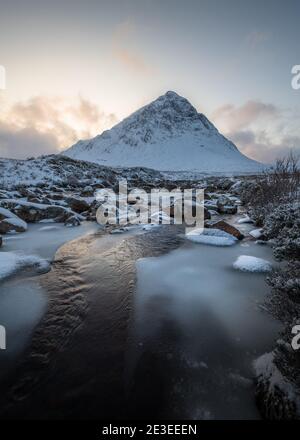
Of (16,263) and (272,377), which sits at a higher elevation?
(16,263)

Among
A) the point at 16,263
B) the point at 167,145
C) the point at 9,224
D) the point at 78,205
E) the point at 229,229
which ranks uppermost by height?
the point at 167,145

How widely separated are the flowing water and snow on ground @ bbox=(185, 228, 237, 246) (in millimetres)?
1792

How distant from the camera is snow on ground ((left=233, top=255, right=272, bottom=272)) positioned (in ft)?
15.3

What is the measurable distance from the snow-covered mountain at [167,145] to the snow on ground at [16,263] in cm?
7362

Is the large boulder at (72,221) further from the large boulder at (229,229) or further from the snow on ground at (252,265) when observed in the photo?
the snow on ground at (252,265)

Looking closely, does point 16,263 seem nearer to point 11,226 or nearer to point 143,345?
point 143,345

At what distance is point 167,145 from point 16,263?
10273 centimetres

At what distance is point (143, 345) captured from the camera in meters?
2.58

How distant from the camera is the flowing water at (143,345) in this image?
6.19ft

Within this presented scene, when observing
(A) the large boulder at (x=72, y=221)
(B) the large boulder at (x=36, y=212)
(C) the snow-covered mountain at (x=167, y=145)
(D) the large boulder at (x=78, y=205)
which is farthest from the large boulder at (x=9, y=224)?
(C) the snow-covered mountain at (x=167, y=145)

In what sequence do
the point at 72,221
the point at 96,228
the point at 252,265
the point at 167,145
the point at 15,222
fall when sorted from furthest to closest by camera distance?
A: the point at 167,145 < the point at 72,221 < the point at 96,228 < the point at 15,222 < the point at 252,265

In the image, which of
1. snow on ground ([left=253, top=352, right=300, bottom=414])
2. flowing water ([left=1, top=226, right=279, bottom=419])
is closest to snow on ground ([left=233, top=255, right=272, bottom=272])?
flowing water ([left=1, top=226, right=279, bottom=419])

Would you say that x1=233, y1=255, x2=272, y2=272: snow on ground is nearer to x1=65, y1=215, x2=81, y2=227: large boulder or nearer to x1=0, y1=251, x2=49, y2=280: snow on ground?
x1=0, y1=251, x2=49, y2=280: snow on ground

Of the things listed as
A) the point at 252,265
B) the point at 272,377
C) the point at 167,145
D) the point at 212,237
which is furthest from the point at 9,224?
the point at 167,145
